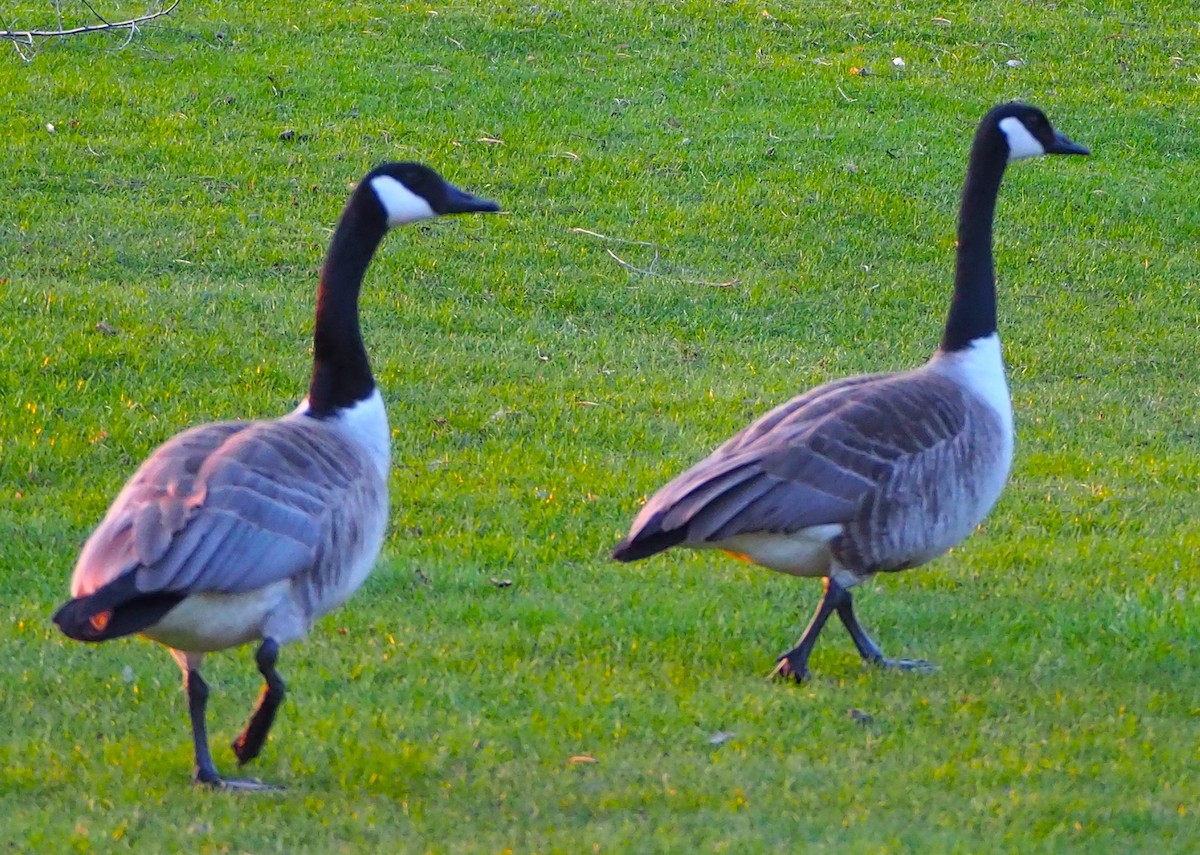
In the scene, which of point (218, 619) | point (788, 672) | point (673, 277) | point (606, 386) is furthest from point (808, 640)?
point (673, 277)

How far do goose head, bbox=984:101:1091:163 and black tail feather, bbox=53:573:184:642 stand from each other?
4613mm

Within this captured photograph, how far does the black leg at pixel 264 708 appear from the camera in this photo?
5.00 metres

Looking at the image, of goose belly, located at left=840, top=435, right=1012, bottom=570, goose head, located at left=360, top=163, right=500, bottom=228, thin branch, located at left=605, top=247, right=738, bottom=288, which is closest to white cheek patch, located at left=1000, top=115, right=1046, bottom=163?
goose belly, located at left=840, top=435, right=1012, bottom=570

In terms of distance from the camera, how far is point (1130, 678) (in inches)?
249

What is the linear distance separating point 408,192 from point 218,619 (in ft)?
6.13

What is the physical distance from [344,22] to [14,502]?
37.0 feet

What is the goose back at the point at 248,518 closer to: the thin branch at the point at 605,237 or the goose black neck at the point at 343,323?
the goose black neck at the point at 343,323

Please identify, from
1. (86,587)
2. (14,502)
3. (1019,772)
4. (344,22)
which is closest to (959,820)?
(1019,772)

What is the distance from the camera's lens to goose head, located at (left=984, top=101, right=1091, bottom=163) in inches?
294

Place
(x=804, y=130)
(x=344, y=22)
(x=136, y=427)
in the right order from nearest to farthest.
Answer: (x=136, y=427)
(x=804, y=130)
(x=344, y=22)

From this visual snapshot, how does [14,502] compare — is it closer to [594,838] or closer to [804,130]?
[594,838]

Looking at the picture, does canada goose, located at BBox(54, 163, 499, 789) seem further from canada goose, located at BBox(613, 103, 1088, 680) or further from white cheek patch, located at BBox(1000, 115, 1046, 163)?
white cheek patch, located at BBox(1000, 115, 1046, 163)

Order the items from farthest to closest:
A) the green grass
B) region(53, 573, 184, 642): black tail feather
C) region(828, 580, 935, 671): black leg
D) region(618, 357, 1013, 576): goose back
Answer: region(828, 580, 935, 671): black leg → region(618, 357, 1013, 576): goose back → the green grass → region(53, 573, 184, 642): black tail feather

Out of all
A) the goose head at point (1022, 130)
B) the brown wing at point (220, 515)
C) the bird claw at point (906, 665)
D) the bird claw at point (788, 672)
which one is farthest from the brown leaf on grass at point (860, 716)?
the goose head at point (1022, 130)
